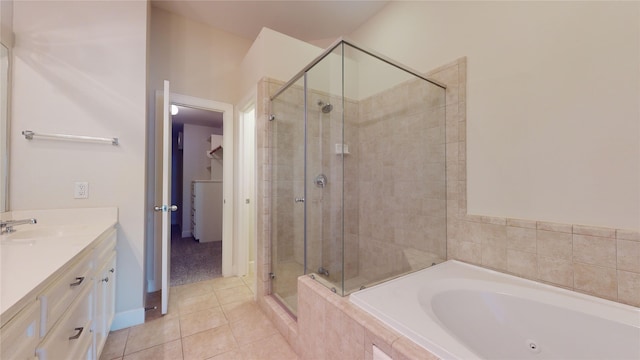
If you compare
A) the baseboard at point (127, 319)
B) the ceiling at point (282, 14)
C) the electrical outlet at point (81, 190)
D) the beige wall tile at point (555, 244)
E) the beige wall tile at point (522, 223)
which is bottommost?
the baseboard at point (127, 319)

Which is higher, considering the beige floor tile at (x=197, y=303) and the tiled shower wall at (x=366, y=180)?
the tiled shower wall at (x=366, y=180)

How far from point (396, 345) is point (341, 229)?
1.21m

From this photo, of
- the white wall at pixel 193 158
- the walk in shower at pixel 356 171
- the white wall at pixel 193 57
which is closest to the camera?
the walk in shower at pixel 356 171

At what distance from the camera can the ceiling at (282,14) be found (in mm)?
2383

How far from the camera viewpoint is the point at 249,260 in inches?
113

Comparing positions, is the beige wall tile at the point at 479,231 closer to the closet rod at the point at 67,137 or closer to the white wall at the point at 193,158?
the closet rod at the point at 67,137

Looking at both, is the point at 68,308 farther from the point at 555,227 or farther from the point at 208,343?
the point at 555,227

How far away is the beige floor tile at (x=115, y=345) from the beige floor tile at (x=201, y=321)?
1.17 ft

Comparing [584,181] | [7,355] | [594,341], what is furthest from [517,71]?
[7,355]

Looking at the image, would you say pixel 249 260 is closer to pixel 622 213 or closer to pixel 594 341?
pixel 594 341

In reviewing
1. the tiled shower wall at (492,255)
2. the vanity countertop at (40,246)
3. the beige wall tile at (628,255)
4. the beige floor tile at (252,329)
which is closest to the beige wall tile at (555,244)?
the tiled shower wall at (492,255)

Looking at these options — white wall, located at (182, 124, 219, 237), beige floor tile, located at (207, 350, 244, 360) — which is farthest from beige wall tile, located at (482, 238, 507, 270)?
white wall, located at (182, 124, 219, 237)

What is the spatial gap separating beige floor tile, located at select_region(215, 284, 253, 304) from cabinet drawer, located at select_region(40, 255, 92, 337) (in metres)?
1.26

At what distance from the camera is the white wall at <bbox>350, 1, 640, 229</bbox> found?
3.67 ft
